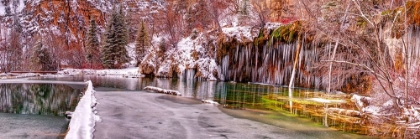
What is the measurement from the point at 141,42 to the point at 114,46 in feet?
19.0

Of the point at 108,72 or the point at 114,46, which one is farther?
the point at 114,46

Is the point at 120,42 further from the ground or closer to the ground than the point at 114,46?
further from the ground

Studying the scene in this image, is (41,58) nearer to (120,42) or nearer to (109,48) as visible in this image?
(109,48)

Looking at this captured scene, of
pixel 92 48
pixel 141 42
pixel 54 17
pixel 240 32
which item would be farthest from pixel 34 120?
pixel 54 17

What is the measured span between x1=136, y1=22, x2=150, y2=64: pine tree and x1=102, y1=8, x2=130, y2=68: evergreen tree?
9.69ft

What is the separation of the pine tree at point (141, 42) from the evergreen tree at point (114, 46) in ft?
9.69

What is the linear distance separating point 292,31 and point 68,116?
24.0m

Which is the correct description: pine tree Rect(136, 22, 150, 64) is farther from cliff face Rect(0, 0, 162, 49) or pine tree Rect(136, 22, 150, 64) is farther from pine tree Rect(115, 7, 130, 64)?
cliff face Rect(0, 0, 162, 49)

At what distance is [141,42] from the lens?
184ft

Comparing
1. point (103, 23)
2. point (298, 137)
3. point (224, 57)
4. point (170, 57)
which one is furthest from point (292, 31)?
point (103, 23)

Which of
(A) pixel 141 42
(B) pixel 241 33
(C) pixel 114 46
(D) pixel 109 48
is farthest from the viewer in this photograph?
(A) pixel 141 42

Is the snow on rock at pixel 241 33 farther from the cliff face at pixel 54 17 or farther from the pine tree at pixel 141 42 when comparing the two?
the cliff face at pixel 54 17

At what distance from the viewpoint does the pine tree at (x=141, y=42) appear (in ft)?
181

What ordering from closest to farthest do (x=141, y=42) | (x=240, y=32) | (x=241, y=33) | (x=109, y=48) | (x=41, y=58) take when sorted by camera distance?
(x=241, y=33), (x=240, y=32), (x=41, y=58), (x=109, y=48), (x=141, y=42)
